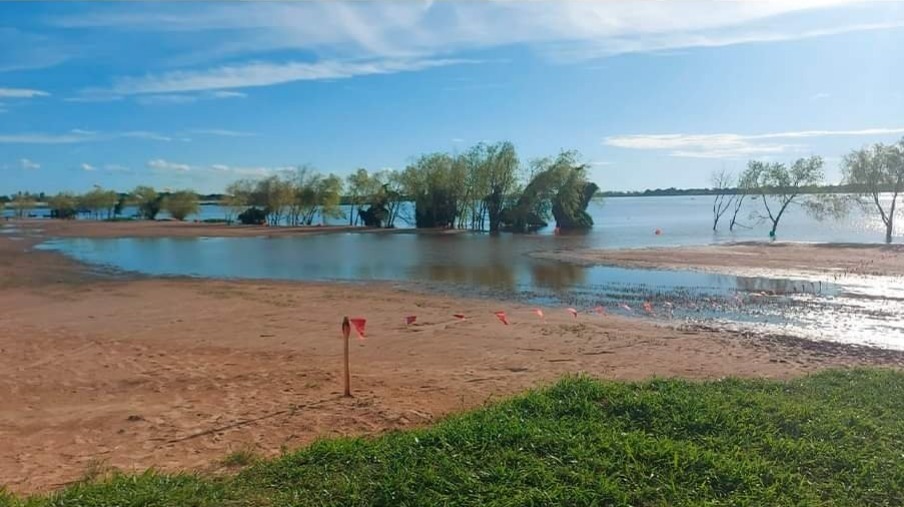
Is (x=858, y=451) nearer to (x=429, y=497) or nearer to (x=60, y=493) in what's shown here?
(x=429, y=497)

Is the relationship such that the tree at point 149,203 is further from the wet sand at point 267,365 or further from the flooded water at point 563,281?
the wet sand at point 267,365

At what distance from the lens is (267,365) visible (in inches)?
389

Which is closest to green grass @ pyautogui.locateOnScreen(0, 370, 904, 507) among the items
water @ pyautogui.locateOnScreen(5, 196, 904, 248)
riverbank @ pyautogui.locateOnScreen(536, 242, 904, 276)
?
riverbank @ pyautogui.locateOnScreen(536, 242, 904, 276)

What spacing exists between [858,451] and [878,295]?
16009 millimetres

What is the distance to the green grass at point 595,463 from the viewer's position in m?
4.34

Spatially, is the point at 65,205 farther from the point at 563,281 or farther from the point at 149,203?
the point at 563,281

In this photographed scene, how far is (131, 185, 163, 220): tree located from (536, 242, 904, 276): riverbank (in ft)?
250

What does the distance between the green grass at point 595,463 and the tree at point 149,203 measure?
9743cm

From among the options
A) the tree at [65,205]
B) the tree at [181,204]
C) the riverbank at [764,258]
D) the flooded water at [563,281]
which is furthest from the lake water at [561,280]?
the tree at [65,205]

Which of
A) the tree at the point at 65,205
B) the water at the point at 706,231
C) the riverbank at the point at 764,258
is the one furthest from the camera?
the tree at the point at 65,205

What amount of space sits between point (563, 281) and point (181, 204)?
79.5 metres

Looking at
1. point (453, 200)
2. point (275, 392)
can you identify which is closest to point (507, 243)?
point (453, 200)

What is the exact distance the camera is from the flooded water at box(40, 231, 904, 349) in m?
14.9

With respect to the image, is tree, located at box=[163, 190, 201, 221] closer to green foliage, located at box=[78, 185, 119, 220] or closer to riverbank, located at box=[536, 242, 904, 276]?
green foliage, located at box=[78, 185, 119, 220]
